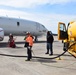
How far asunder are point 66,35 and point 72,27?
153cm

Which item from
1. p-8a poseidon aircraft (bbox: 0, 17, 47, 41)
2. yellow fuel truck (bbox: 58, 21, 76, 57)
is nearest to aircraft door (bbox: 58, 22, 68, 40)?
yellow fuel truck (bbox: 58, 21, 76, 57)

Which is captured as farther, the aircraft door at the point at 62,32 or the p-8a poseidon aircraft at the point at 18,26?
the p-8a poseidon aircraft at the point at 18,26

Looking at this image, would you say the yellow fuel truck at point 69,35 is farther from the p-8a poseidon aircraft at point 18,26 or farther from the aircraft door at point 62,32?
the p-8a poseidon aircraft at point 18,26

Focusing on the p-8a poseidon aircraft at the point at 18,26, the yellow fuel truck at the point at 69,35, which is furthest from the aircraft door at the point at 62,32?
the p-8a poseidon aircraft at the point at 18,26

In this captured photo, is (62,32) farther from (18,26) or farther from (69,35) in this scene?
(18,26)

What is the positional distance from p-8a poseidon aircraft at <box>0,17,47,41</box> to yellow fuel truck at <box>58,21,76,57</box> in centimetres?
1777

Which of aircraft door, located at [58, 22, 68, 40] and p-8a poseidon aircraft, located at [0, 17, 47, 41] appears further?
p-8a poseidon aircraft, located at [0, 17, 47, 41]

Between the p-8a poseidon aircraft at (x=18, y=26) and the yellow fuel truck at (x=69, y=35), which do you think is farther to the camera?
the p-8a poseidon aircraft at (x=18, y=26)

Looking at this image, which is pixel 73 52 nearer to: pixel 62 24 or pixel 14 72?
pixel 62 24

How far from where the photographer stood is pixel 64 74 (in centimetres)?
978

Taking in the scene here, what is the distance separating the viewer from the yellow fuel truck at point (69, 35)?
12.9m

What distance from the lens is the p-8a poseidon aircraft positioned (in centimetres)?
3209

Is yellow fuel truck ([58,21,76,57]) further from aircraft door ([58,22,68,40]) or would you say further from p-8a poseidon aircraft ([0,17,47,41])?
p-8a poseidon aircraft ([0,17,47,41])

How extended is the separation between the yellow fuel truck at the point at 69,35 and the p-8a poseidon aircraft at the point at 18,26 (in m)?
17.8
